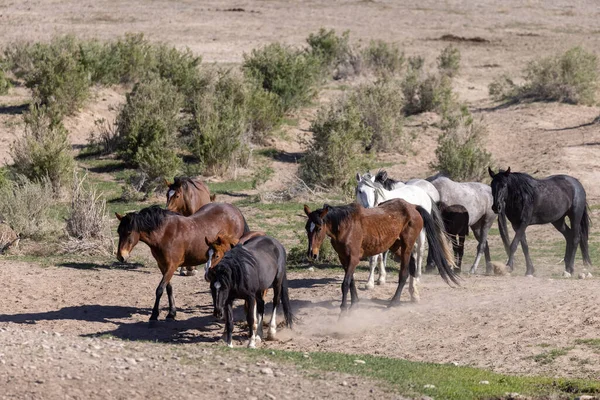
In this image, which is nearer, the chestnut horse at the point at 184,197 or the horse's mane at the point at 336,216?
the horse's mane at the point at 336,216

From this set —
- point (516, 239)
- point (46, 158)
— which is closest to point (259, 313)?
point (516, 239)

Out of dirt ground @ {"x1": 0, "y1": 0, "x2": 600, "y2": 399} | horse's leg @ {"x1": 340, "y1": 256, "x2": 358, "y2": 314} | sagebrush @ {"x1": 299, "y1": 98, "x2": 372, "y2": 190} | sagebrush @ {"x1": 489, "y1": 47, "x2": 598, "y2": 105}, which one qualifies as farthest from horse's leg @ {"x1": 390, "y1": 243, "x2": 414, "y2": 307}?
sagebrush @ {"x1": 489, "y1": 47, "x2": 598, "y2": 105}

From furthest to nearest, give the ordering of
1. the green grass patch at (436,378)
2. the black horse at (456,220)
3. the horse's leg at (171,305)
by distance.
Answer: the black horse at (456,220) → the horse's leg at (171,305) → the green grass patch at (436,378)

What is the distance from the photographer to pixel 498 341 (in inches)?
432

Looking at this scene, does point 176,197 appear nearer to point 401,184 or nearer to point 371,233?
point 401,184

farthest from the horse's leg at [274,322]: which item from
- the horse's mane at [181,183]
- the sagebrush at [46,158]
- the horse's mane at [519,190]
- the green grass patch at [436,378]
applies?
the sagebrush at [46,158]

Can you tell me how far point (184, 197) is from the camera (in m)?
15.1

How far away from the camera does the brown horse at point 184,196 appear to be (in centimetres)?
1493

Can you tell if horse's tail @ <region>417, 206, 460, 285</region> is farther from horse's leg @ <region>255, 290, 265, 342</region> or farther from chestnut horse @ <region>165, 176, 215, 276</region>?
chestnut horse @ <region>165, 176, 215, 276</region>

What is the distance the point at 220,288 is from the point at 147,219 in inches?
A: 81.3

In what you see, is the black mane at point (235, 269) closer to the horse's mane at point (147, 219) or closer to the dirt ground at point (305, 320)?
the dirt ground at point (305, 320)

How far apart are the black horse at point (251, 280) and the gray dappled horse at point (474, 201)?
4704 millimetres

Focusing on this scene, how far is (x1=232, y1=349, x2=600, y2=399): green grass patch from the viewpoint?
891 cm

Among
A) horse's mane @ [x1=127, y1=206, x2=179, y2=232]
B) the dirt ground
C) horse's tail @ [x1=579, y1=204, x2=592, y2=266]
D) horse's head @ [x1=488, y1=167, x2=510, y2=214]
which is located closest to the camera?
the dirt ground
